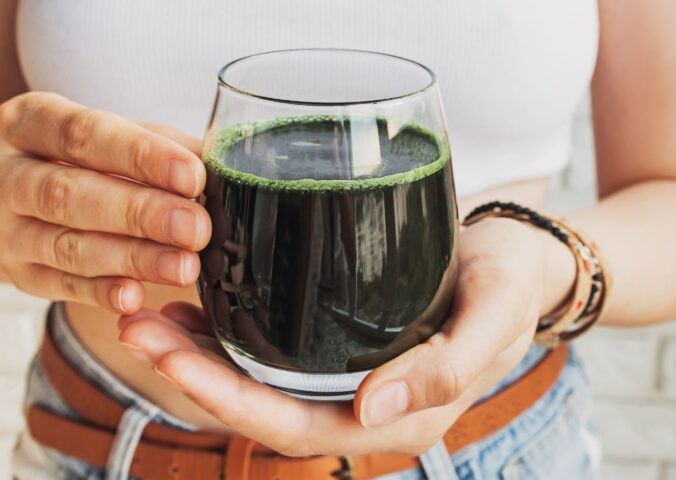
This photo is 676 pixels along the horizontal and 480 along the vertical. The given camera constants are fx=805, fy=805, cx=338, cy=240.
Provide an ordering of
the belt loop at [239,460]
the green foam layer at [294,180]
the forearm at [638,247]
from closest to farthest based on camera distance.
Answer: the green foam layer at [294,180] < the belt loop at [239,460] < the forearm at [638,247]

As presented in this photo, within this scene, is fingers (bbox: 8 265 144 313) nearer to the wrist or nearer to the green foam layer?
the green foam layer

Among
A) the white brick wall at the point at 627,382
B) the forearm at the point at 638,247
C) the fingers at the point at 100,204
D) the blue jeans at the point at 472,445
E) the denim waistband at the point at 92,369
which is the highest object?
the fingers at the point at 100,204

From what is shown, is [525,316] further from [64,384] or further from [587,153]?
[587,153]

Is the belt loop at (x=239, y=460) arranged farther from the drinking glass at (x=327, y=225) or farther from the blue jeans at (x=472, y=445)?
the drinking glass at (x=327, y=225)

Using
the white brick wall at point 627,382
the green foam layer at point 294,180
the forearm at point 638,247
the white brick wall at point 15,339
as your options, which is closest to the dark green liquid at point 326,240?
the green foam layer at point 294,180

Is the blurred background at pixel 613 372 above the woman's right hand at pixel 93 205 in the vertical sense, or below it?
below

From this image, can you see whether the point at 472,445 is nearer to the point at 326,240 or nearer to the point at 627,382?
the point at 326,240
